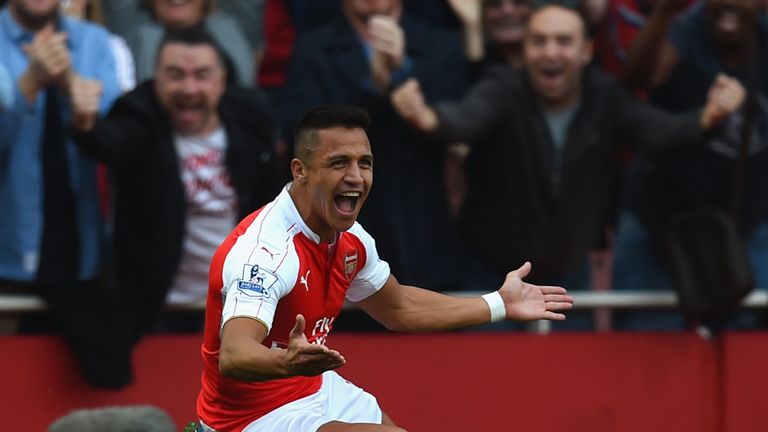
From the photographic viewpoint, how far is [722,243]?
8750 millimetres

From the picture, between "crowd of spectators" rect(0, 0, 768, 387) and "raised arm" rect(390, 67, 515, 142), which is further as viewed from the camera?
"raised arm" rect(390, 67, 515, 142)

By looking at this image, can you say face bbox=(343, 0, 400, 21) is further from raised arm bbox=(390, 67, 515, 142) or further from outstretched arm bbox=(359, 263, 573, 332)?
outstretched arm bbox=(359, 263, 573, 332)

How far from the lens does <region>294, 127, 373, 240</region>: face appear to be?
623cm

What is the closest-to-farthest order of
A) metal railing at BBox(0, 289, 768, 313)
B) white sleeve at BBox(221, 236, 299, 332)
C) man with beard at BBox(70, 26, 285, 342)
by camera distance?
white sleeve at BBox(221, 236, 299, 332) < man with beard at BBox(70, 26, 285, 342) < metal railing at BBox(0, 289, 768, 313)

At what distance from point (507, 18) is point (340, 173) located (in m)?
3.37

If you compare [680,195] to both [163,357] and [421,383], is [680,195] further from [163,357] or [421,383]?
[163,357]

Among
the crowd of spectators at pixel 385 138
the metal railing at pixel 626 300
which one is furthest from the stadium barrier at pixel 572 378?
the crowd of spectators at pixel 385 138

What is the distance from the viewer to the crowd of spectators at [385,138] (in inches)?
333

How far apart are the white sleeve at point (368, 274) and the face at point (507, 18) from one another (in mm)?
2754

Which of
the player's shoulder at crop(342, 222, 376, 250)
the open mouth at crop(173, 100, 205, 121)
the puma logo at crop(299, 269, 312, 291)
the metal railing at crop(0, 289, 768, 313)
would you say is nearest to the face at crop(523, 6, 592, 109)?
the metal railing at crop(0, 289, 768, 313)

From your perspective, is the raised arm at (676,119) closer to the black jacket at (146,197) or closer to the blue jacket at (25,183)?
the black jacket at (146,197)

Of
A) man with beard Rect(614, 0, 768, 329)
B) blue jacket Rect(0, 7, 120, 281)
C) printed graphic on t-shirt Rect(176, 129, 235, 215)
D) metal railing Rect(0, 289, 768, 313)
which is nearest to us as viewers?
blue jacket Rect(0, 7, 120, 281)

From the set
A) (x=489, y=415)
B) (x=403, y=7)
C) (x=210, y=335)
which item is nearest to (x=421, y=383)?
(x=489, y=415)

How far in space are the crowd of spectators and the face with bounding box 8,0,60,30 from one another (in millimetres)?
10
